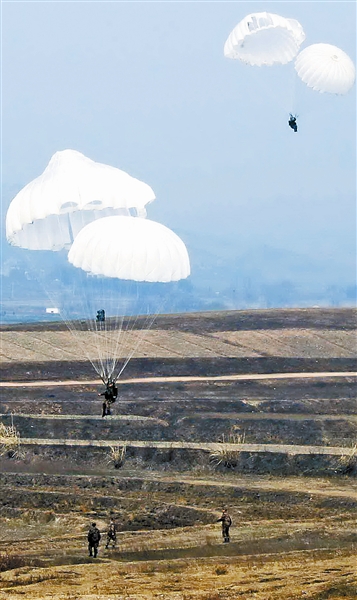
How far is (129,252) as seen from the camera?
3897 cm

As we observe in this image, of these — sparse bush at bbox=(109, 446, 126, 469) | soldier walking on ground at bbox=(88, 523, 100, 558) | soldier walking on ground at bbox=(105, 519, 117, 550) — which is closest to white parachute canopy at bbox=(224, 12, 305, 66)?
sparse bush at bbox=(109, 446, 126, 469)

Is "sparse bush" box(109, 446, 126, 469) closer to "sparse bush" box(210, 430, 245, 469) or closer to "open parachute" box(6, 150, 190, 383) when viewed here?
"sparse bush" box(210, 430, 245, 469)

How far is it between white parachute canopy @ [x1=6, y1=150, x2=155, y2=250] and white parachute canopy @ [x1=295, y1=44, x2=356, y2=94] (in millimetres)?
12183

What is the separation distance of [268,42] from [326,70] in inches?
158

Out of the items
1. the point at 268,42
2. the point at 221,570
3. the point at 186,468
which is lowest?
the point at 221,570

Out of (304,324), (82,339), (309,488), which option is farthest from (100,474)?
(304,324)

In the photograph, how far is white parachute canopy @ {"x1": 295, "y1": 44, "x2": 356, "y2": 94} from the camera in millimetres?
49688

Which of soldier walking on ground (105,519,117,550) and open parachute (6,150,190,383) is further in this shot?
open parachute (6,150,190,383)

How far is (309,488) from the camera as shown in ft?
146

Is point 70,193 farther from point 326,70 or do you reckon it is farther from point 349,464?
point 349,464

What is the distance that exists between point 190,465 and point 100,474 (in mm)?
4726

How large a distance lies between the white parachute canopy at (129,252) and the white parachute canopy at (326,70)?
50.3 feet

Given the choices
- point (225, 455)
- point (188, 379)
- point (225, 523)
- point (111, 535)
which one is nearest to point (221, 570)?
point (225, 523)

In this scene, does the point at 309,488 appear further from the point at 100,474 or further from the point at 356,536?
the point at 100,474
